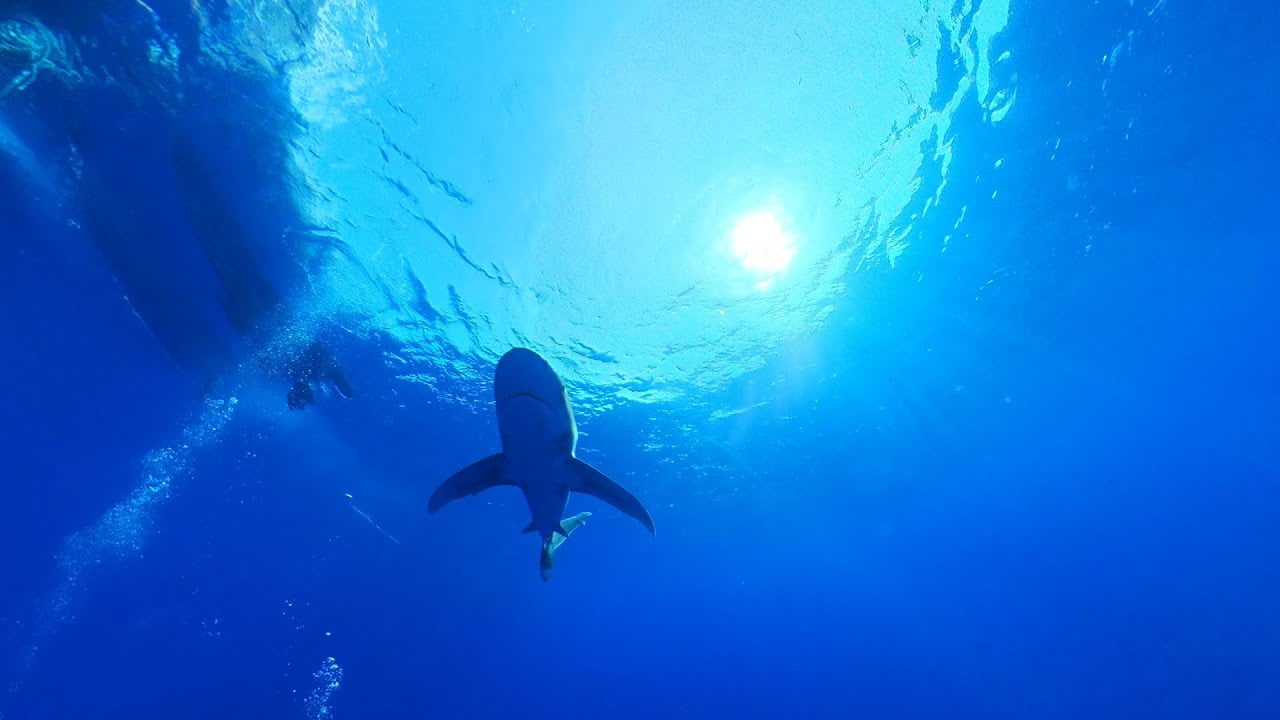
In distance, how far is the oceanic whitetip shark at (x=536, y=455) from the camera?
489 centimetres

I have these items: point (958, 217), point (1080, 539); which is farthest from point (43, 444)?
point (1080, 539)

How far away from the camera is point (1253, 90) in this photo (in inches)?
432

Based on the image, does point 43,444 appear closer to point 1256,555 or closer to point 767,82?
point 767,82

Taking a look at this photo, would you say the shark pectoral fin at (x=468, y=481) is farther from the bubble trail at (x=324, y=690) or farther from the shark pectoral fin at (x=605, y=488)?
the bubble trail at (x=324, y=690)

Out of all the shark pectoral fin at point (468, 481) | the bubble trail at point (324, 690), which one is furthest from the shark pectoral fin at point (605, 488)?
the bubble trail at point (324, 690)

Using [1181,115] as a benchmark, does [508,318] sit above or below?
below

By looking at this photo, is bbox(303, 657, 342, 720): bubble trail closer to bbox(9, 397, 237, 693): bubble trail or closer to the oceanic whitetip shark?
bbox(9, 397, 237, 693): bubble trail

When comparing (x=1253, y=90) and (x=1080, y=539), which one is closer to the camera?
(x=1253, y=90)

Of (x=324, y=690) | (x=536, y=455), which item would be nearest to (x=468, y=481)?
(x=536, y=455)

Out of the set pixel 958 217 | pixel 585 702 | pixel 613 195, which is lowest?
pixel 613 195

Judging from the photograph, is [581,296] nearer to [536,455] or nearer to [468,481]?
[468,481]

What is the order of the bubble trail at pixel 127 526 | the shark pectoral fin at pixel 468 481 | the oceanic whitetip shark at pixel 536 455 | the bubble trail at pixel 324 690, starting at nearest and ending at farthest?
the oceanic whitetip shark at pixel 536 455, the shark pectoral fin at pixel 468 481, the bubble trail at pixel 127 526, the bubble trail at pixel 324 690

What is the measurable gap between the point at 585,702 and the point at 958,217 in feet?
182

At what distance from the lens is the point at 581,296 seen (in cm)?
1220
